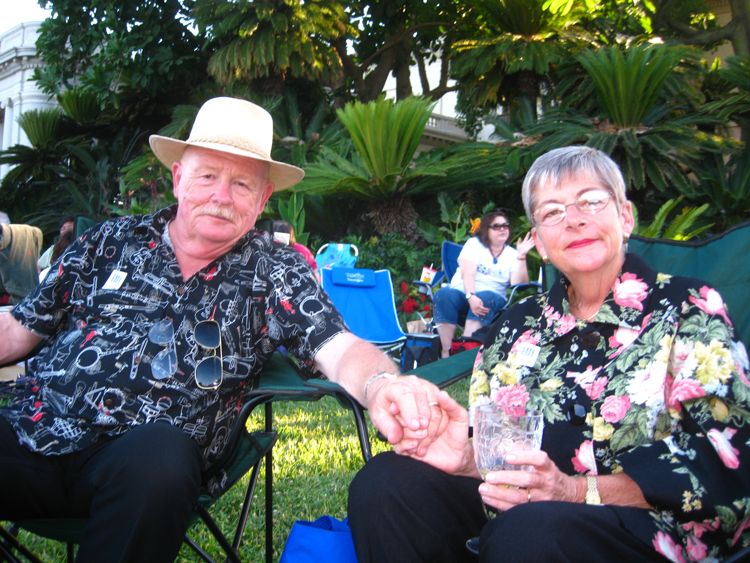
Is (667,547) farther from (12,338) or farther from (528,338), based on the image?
(12,338)

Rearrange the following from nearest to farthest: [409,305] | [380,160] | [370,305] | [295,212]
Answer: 1. [370,305]
2. [409,305]
3. [380,160]
4. [295,212]

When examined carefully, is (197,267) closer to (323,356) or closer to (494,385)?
(323,356)

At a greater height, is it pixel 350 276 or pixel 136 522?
pixel 136 522

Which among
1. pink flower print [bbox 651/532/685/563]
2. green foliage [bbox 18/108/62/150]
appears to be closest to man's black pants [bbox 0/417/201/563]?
pink flower print [bbox 651/532/685/563]

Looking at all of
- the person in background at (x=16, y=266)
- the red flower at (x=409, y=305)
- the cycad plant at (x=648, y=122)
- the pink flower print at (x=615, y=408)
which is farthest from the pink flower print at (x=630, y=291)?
the cycad plant at (x=648, y=122)

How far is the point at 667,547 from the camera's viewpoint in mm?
1366

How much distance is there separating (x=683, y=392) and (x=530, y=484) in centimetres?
38

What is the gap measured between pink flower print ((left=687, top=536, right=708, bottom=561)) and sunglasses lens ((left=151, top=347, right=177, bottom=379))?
1.30 m

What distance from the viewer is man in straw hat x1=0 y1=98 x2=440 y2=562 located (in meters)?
1.57

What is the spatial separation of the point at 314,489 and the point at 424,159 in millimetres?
7779

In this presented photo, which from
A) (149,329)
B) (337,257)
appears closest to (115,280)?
(149,329)

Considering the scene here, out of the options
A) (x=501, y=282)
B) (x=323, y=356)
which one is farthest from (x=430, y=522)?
(x=501, y=282)

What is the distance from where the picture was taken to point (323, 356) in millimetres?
1964

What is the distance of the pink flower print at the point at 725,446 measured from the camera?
1334 millimetres
